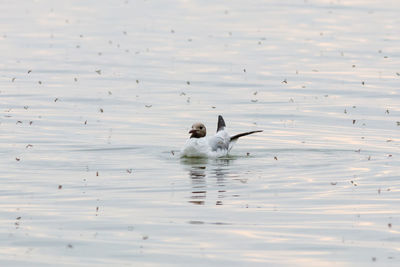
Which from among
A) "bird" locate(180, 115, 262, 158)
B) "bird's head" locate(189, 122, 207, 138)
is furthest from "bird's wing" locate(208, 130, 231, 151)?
"bird's head" locate(189, 122, 207, 138)

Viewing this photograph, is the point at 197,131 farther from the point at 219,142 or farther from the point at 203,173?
the point at 203,173

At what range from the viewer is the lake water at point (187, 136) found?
14906 millimetres

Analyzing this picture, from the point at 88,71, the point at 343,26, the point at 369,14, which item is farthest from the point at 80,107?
the point at 369,14

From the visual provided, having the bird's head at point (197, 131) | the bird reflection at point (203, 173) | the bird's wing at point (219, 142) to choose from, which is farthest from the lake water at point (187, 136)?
the bird's head at point (197, 131)

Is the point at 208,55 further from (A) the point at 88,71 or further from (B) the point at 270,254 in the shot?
(B) the point at 270,254

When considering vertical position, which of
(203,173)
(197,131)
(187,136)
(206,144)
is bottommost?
(203,173)

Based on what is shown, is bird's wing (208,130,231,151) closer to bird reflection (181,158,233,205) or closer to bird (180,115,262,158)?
bird (180,115,262,158)

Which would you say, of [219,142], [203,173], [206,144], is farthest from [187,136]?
[203,173]

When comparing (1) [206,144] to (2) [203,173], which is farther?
(1) [206,144]

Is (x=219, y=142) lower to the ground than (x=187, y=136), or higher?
lower

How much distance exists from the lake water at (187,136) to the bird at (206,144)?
0.30 meters

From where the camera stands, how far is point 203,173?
837 inches

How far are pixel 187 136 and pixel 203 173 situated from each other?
4.29 m

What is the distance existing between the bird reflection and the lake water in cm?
5
